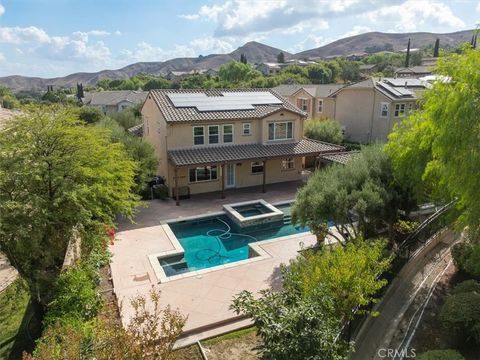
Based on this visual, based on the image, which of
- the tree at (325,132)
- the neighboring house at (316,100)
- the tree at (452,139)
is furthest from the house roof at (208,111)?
the neighboring house at (316,100)

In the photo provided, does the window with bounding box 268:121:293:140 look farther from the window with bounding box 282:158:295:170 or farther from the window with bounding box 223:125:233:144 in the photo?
the window with bounding box 223:125:233:144

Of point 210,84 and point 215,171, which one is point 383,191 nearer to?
point 215,171

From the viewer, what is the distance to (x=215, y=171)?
26.0 m

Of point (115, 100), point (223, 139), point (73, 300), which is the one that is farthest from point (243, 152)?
point (115, 100)

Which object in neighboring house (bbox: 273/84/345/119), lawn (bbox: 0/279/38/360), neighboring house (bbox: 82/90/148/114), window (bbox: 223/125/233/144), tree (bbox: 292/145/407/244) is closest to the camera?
lawn (bbox: 0/279/38/360)

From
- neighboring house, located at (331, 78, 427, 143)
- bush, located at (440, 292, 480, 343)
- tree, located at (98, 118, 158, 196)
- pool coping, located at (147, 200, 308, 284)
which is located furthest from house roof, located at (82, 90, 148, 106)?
bush, located at (440, 292, 480, 343)

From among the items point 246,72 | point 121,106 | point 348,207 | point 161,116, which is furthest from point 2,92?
point 348,207

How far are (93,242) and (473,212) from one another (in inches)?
473

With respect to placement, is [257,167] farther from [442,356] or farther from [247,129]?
[442,356]

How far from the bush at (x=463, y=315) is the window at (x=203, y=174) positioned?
1784 centimetres

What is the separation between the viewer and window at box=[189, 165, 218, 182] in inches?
992

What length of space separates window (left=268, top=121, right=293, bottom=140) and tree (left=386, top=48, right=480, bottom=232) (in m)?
14.6

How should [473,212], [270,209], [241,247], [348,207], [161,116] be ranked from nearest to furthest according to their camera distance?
[473,212], [348,207], [241,247], [270,209], [161,116]

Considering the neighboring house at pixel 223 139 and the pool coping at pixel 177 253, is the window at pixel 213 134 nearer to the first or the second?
the neighboring house at pixel 223 139
